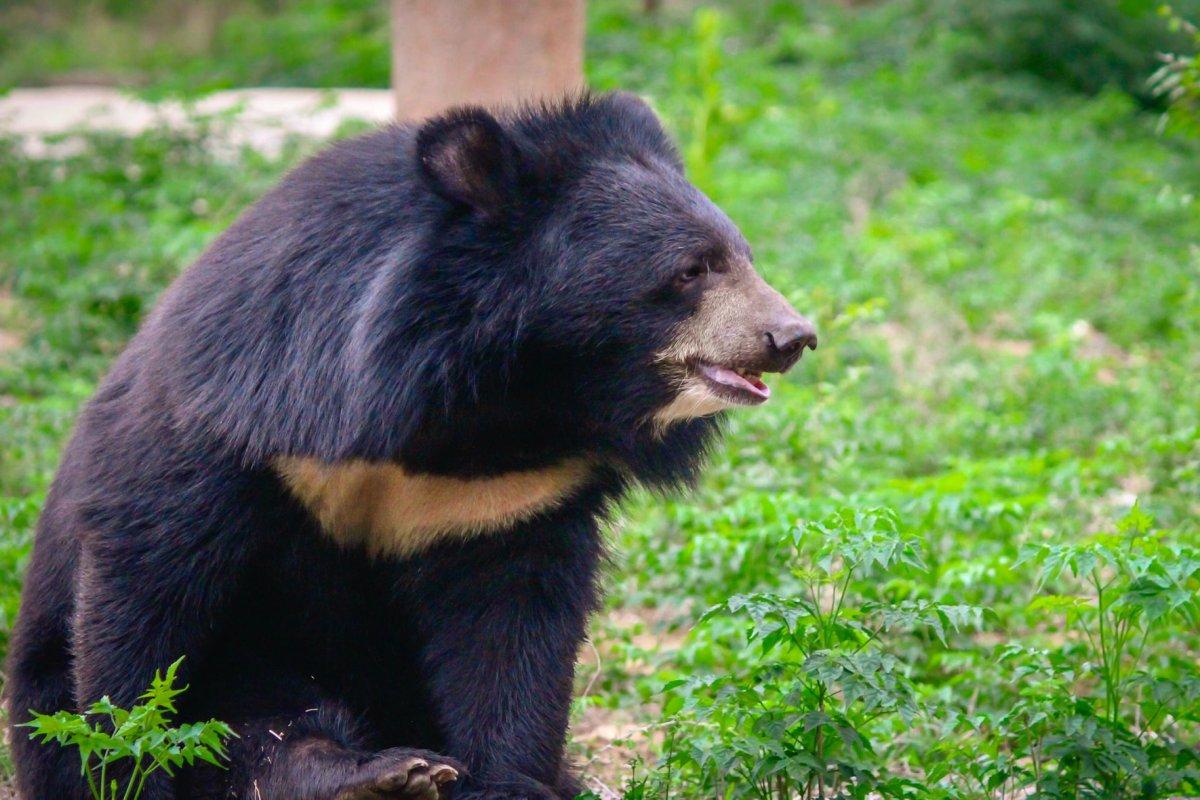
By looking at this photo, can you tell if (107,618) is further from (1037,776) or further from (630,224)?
(1037,776)

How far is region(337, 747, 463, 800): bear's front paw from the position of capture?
2.79 metres

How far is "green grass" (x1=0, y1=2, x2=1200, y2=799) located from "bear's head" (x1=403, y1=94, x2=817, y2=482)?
1.43 feet

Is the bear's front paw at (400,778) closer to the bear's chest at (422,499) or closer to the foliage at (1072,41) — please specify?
the bear's chest at (422,499)

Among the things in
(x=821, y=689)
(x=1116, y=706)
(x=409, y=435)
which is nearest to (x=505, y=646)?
(x=409, y=435)

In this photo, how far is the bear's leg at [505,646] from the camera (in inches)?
121

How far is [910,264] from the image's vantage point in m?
8.33

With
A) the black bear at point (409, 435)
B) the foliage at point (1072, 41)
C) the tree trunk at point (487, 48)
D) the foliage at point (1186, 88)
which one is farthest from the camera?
the foliage at point (1072, 41)

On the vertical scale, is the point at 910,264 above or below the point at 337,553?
below

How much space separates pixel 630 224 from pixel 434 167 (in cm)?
42

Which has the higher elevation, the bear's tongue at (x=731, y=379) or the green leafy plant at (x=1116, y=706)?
the bear's tongue at (x=731, y=379)

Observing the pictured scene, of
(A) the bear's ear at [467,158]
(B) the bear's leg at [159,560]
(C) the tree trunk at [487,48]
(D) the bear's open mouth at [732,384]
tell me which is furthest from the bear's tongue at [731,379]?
(C) the tree trunk at [487,48]

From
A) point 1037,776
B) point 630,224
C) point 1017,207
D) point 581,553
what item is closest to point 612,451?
point 581,553

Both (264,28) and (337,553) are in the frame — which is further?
(264,28)

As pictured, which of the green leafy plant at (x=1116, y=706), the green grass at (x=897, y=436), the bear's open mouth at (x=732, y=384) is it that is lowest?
the green grass at (x=897, y=436)
